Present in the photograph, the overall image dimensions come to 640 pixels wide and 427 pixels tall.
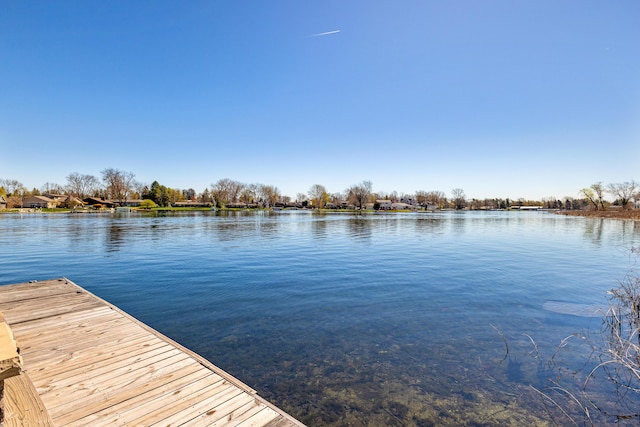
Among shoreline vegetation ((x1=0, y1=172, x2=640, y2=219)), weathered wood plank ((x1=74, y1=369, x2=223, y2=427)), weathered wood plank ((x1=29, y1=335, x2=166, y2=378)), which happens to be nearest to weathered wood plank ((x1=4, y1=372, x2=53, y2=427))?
weathered wood plank ((x1=74, y1=369, x2=223, y2=427))

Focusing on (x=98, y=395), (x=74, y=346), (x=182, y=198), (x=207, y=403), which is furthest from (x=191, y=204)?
(x=207, y=403)

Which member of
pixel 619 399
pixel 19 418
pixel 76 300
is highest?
pixel 19 418

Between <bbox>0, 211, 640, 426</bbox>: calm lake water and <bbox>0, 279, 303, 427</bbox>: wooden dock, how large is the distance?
168 centimetres

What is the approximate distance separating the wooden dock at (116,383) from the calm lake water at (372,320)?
66.0 inches

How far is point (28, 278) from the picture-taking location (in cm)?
1434

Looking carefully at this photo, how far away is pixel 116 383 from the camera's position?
456cm

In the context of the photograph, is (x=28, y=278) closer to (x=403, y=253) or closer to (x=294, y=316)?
(x=294, y=316)

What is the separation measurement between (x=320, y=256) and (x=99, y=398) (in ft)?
58.5

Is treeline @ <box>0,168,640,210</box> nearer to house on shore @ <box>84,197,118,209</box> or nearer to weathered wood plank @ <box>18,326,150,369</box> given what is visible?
house on shore @ <box>84,197,118,209</box>

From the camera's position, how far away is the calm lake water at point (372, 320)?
19.7 feet

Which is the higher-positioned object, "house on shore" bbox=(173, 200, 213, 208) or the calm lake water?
"house on shore" bbox=(173, 200, 213, 208)

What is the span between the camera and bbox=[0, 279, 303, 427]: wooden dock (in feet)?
12.2

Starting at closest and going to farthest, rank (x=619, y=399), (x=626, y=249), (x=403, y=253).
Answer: (x=619, y=399) < (x=403, y=253) < (x=626, y=249)

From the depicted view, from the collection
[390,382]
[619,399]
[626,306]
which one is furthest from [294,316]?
[626,306]
